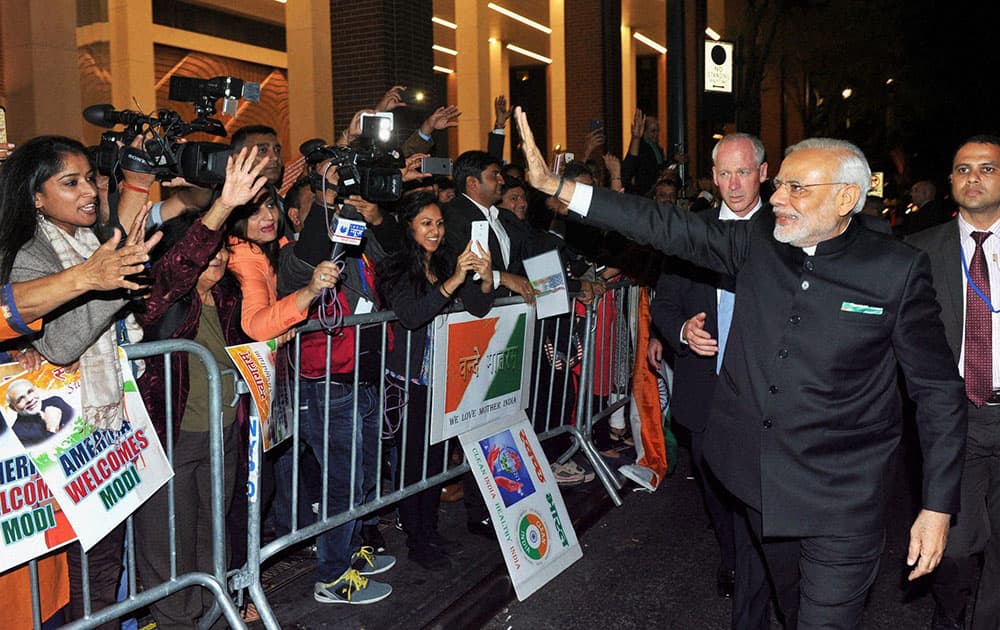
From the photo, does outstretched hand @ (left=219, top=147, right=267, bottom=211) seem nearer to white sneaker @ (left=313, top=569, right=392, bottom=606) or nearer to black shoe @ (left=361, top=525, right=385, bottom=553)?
white sneaker @ (left=313, top=569, right=392, bottom=606)

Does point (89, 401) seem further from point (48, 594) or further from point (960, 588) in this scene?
point (960, 588)

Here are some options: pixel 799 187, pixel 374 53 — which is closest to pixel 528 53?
pixel 374 53

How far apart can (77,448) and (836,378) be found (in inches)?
111

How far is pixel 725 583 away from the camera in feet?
17.1

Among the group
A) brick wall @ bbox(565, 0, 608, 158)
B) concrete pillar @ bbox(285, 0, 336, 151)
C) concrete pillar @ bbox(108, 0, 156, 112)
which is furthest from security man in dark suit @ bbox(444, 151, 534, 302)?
brick wall @ bbox(565, 0, 608, 158)

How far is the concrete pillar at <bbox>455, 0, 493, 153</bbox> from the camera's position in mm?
17562

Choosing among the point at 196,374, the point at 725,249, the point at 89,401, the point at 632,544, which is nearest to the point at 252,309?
the point at 196,374

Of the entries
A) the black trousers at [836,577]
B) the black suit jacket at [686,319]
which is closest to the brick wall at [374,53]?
the black suit jacket at [686,319]

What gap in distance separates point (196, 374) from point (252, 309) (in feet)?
1.51

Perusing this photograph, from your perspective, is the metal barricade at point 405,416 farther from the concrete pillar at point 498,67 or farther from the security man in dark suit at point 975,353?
the concrete pillar at point 498,67

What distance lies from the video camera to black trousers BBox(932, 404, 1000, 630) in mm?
3722

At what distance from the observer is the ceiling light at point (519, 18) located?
21.9 meters

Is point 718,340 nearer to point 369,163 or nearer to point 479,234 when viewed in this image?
point 479,234

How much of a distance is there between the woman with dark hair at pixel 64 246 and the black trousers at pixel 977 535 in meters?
3.86
